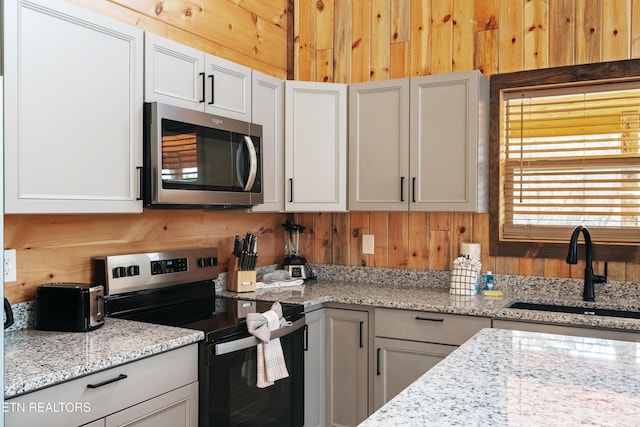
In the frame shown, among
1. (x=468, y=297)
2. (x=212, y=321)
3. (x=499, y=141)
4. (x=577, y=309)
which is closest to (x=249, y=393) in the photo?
(x=212, y=321)

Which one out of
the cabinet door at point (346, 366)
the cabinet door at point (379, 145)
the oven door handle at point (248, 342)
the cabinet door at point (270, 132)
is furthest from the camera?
the cabinet door at point (379, 145)

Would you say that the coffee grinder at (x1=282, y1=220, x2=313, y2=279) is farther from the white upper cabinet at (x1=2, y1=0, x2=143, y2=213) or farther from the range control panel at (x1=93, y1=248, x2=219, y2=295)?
the white upper cabinet at (x1=2, y1=0, x2=143, y2=213)

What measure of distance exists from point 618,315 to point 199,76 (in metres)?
2.34

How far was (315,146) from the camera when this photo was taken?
11.0ft

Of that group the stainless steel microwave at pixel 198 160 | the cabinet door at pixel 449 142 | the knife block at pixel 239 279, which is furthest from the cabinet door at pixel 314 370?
the cabinet door at pixel 449 142

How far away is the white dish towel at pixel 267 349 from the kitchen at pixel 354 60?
0.73 metres

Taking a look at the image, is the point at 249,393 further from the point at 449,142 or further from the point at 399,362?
the point at 449,142

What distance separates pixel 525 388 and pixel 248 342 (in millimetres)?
1313

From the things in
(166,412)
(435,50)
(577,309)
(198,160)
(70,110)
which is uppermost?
(435,50)

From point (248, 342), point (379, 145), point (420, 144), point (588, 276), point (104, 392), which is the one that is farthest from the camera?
point (379, 145)

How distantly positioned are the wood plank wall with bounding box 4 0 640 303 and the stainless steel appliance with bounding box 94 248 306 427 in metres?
0.13

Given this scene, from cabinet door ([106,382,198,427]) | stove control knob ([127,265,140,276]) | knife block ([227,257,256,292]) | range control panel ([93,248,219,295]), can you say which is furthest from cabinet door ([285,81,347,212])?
cabinet door ([106,382,198,427])

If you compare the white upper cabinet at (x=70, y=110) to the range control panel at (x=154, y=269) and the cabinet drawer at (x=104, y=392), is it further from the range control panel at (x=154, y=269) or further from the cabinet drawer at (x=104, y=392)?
the cabinet drawer at (x=104, y=392)

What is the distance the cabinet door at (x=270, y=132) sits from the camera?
3089mm
